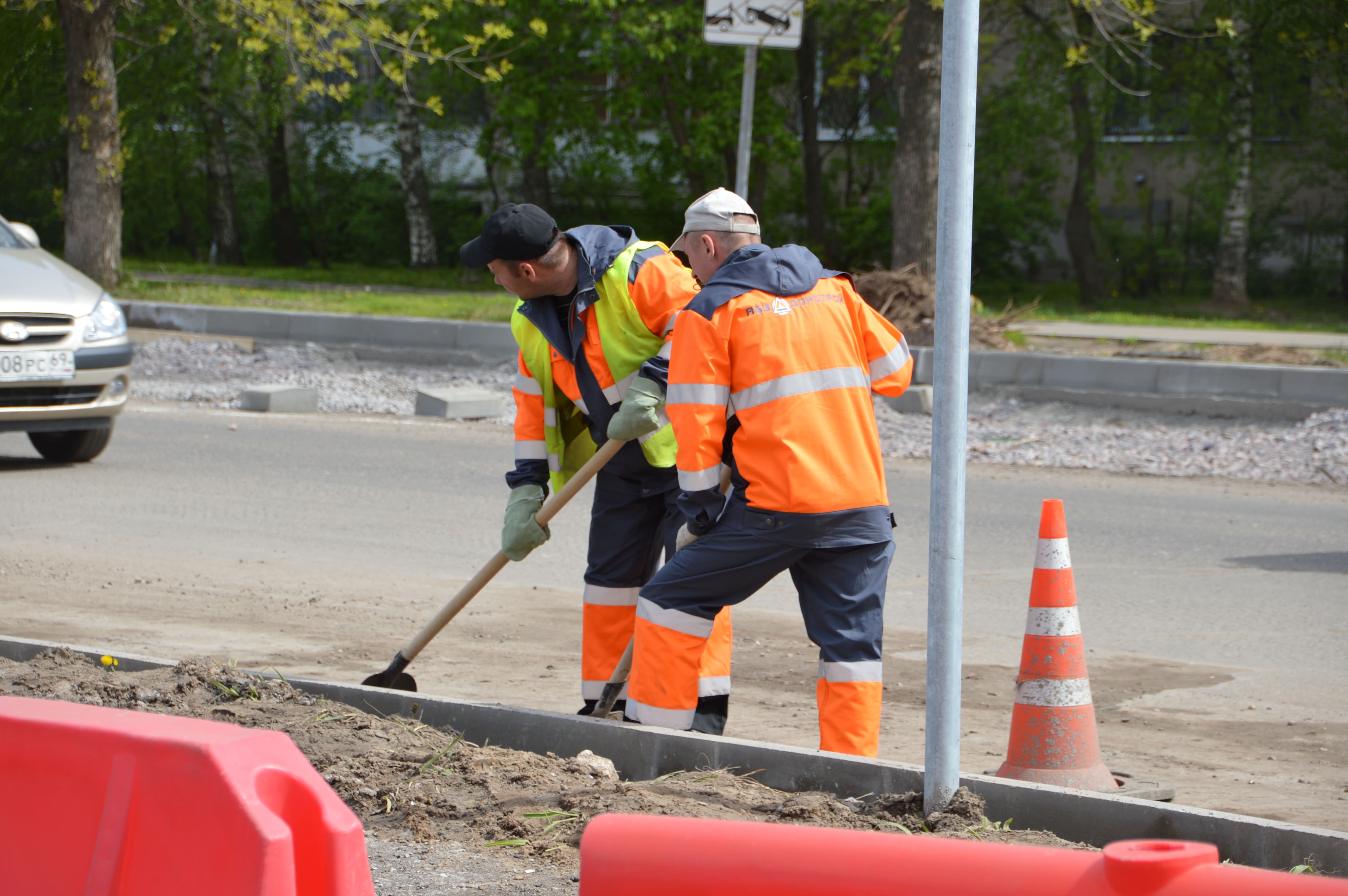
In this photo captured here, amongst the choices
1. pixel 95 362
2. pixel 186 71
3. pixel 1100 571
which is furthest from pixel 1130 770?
pixel 186 71

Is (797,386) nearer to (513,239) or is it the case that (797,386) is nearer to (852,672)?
(852,672)

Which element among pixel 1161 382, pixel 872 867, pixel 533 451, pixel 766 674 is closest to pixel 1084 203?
pixel 1161 382

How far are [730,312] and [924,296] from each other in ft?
32.0

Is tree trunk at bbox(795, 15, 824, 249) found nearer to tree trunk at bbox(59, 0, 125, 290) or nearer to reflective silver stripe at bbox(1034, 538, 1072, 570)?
tree trunk at bbox(59, 0, 125, 290)

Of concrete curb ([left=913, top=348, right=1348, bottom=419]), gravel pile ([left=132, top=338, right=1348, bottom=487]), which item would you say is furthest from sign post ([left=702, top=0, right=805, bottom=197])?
gravel pile ([left=132, top=338, right=1348, bottom=487])

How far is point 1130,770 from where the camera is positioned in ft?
13.5

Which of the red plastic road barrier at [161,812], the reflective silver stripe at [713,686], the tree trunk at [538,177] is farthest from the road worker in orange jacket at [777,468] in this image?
the tree trunk at [538,177]

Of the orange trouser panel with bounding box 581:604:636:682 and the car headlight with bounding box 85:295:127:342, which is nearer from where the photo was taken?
the orange trouser panel with bounding box 581:604:636:682

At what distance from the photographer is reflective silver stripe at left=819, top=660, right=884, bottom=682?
12.0 feet

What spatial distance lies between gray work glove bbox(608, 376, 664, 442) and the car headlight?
5.61 meters

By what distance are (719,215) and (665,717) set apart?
1.38m

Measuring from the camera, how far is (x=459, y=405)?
1130 centimetres

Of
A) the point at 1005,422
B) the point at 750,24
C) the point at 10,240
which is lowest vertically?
the point at 1005,422

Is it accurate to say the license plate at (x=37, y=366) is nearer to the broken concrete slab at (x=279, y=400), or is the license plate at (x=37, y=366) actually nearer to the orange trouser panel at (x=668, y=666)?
the broken concrete slab at (x=279, y=400)
